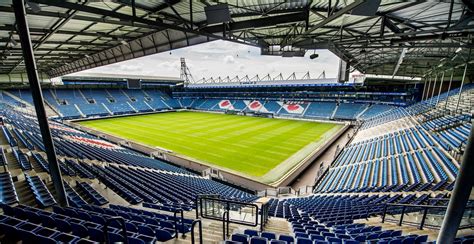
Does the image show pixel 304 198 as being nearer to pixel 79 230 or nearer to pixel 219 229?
pixel 219 229

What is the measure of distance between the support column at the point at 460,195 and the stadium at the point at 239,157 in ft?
0.04

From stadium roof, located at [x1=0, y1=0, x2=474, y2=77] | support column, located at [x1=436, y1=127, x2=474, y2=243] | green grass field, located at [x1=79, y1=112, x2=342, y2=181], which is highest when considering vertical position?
stadium roof, located at [x1=0, y1=0, x2=474, y2=77]

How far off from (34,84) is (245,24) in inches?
262

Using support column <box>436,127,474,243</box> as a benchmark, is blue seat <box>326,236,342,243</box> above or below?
below

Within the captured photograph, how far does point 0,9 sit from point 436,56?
81.8ft

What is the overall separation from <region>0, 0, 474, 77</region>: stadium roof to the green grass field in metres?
9.59

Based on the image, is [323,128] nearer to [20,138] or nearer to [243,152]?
[243,152]

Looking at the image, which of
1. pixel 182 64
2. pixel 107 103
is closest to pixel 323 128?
pixel 107 103

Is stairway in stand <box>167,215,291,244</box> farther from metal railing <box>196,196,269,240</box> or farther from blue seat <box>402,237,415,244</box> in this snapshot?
blue seat <box>402,237,415,244</box>

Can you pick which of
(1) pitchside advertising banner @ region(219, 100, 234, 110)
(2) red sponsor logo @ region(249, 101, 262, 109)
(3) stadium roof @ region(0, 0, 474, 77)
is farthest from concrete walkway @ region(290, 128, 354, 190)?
(1) pitchside advertising banner @ region(219, 100, 234, 110)

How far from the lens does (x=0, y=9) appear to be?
694cm

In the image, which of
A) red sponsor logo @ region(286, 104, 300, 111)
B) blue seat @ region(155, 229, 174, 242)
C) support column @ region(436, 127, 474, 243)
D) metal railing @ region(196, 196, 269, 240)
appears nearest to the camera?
support column @ region(436, 127, 474, 243)

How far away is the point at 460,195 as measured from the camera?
2.57 meters

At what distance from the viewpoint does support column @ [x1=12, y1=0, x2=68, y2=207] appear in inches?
181
